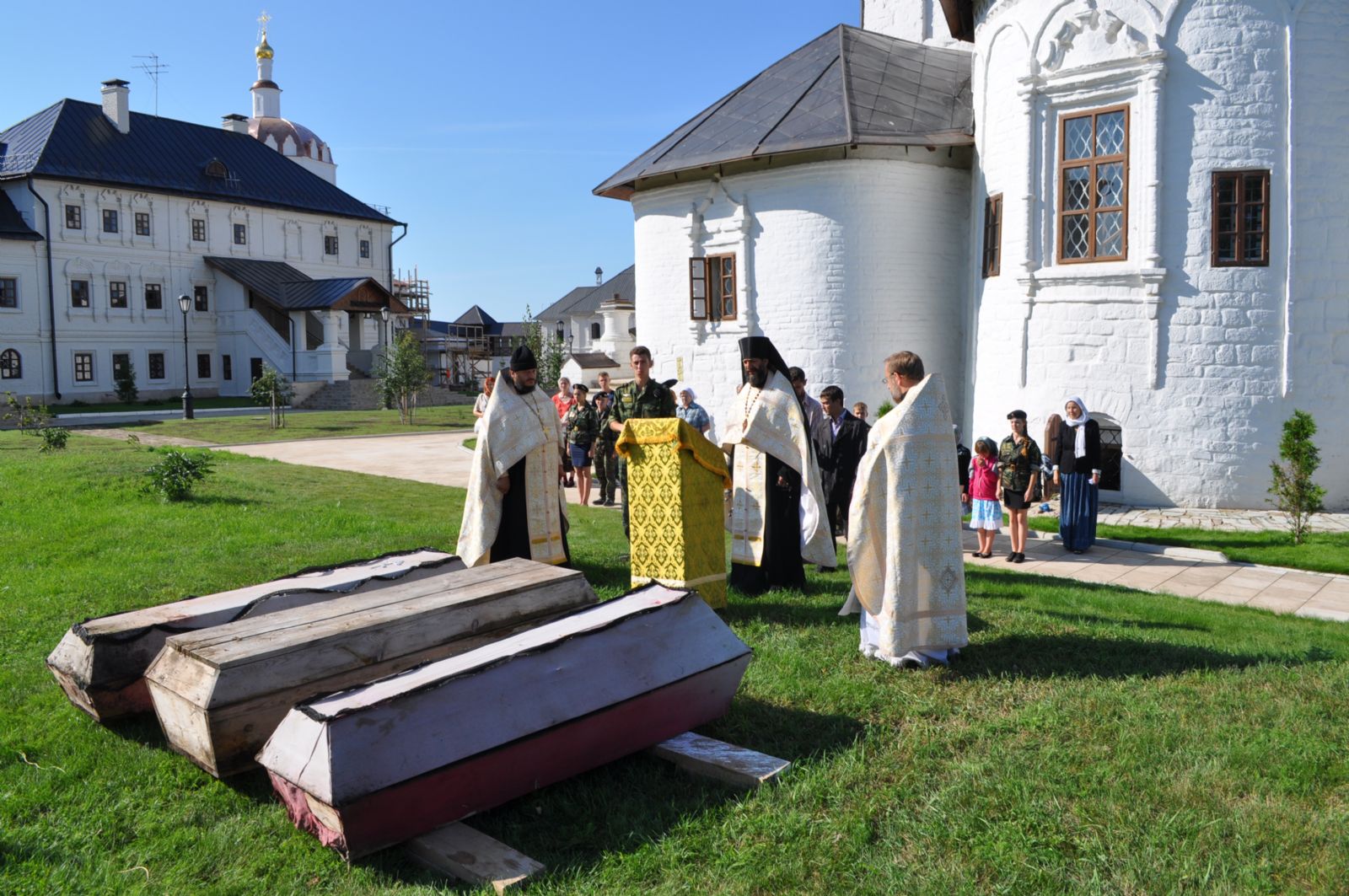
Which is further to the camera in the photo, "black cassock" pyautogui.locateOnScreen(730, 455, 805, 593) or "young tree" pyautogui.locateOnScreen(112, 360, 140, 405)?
"young tree" pyautogui.locateOnScreen(112, 360, 140, 405)

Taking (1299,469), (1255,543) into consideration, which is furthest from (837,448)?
(1299,469)

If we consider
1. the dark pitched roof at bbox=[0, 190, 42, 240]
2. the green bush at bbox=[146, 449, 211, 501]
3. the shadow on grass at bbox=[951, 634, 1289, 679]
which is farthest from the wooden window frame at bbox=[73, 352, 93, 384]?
the shadow on grass at bbox=[951, 634, 1289, 679]

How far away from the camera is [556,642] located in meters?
4.17

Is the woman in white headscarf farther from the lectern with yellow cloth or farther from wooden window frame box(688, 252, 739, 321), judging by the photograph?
wooden window frame box(688, 252, 739, 321)

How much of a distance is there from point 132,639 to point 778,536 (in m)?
4.39

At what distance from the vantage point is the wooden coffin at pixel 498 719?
3557 mm

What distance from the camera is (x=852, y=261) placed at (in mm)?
18703

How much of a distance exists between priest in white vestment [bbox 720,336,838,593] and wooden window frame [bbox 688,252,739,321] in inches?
494

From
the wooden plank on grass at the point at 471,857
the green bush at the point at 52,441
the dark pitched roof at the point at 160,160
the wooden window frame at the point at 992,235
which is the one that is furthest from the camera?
the dark pitched roof at the point at 160,160

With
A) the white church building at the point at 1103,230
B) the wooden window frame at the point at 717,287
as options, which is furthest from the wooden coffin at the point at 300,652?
the wooden window frame at the point at 717,287

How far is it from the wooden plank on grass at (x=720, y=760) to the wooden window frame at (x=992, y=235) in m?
14.0

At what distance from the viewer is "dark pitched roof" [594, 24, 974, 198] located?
18422 mm

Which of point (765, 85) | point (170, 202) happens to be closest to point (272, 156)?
point (170, 202)

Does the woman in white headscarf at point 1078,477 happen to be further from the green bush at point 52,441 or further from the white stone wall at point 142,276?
the white stone wall at point 142,276
